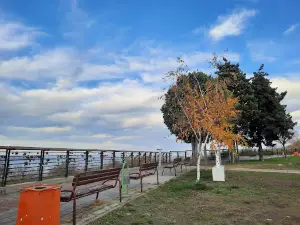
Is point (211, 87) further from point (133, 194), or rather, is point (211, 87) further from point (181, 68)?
point (133, 194)

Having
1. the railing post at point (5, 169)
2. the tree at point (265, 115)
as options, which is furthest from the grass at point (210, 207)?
the tree at point (265, 115)

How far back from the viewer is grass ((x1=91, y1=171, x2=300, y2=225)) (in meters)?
5.23

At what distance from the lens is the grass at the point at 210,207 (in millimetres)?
5234

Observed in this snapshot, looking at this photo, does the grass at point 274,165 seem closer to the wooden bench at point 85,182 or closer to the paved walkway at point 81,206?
the paved walkway at point 81,206

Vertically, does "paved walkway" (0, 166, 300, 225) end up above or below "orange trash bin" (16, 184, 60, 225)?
below

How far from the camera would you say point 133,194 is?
8141 millimetres

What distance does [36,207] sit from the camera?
360 cm

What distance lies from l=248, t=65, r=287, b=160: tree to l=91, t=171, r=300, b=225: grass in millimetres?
21510

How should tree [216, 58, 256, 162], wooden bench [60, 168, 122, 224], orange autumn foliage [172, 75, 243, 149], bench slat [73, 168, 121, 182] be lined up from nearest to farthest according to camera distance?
1. wooden bench [60, 168, 122, 224]
2. bench slat [73, 168, 121, 182]
3. orange autumn foliage [172, 75, 243, 149]
4. tree [216, 58, 256, 162]

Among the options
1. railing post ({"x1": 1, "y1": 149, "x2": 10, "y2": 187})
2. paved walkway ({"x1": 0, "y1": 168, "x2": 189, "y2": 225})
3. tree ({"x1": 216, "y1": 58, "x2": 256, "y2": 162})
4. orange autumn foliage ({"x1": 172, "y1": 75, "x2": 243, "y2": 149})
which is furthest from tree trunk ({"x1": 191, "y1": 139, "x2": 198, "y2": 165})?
railing post ({"x1": 1, "y1": 149, "x2": 10, "y2": 187})

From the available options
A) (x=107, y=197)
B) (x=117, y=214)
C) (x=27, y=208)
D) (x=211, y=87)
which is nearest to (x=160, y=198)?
(x=107, y=197)

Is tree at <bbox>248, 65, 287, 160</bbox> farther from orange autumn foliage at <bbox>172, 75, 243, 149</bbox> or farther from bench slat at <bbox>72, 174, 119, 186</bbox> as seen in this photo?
bench slat at <bbox>72, 174, 119, 186</bbox>

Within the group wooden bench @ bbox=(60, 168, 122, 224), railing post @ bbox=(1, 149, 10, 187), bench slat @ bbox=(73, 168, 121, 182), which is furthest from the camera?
railing post @ bbox=(1, 149, 10, 187)

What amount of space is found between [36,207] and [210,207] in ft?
14.4
